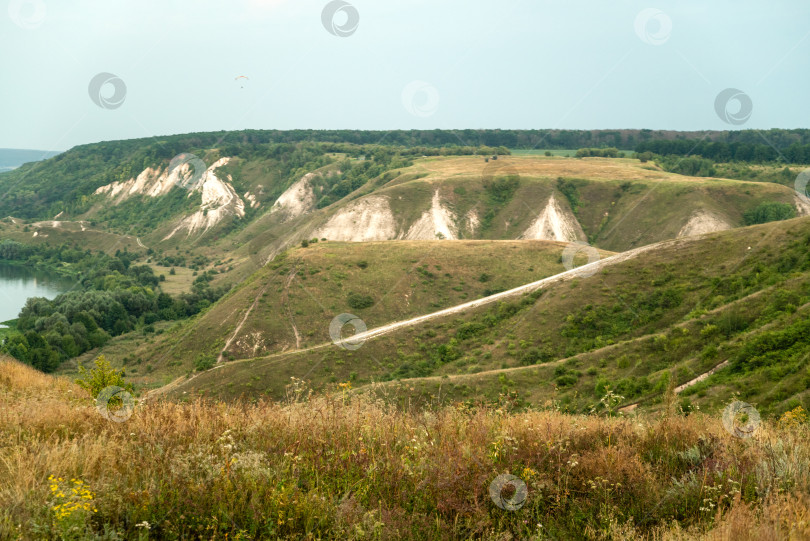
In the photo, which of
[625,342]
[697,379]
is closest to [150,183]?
[625,342]

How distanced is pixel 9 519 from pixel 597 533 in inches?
194

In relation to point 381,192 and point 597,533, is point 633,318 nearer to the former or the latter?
point 597,533

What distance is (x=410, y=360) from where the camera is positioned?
38969mm

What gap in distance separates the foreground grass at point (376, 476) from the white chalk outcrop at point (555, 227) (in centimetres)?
7612

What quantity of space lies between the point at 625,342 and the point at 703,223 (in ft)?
180

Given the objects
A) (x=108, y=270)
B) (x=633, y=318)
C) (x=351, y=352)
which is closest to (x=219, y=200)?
(x=108, y=270)

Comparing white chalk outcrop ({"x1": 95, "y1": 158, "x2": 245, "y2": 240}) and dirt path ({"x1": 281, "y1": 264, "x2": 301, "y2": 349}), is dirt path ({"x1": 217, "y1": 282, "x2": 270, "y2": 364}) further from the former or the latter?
white chalk outcrop ({"x1": 95, "y1": 158, "x2": 245, "y2": 240})

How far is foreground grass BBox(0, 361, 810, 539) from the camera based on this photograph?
4.42 metres

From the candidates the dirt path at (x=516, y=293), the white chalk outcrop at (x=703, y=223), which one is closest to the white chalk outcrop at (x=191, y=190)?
the dirt path at (x=516, y=293)

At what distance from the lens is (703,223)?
240 feet

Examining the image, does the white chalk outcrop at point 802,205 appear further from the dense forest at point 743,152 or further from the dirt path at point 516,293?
the dense forest at point 743,152

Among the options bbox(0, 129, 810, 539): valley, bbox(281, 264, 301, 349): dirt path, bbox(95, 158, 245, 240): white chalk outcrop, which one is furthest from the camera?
bbox(95, 158, 245, 240): white chalk outcrop

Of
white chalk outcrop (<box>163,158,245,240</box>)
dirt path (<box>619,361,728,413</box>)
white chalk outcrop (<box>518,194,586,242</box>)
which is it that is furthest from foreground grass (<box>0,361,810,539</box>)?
white chalk outcrop (<box>163,158,245,240</box>)

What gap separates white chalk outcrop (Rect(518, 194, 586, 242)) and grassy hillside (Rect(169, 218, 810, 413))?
128 feet
